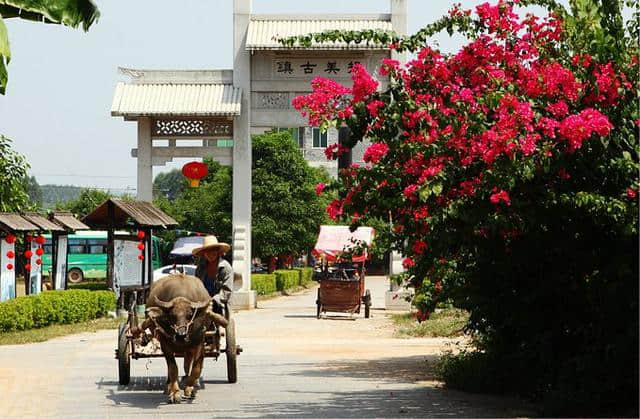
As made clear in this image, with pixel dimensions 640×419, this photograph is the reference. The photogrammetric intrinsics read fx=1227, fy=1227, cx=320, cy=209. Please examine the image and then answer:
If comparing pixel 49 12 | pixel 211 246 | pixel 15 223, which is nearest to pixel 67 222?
pixel 15 223

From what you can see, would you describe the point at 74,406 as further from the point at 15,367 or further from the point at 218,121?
the point at 218,121

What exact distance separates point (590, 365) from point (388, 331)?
16797 mm

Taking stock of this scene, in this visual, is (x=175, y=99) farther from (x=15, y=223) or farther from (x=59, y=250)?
(x=15, y=223)

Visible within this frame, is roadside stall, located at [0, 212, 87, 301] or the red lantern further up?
the red lantern

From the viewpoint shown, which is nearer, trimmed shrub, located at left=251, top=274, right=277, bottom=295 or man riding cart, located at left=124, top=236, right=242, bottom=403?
man riding cart, located at left=124, top=236, right=242, bottom=403

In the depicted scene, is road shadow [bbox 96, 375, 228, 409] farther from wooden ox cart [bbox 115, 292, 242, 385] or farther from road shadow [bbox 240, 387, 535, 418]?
road shadow [bbox 240, 387, 535, 418]

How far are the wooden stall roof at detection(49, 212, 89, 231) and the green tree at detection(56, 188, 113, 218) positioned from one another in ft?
139

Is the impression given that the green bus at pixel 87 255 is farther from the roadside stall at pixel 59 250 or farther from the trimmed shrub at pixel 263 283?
the roadside stall at pixel 59 250

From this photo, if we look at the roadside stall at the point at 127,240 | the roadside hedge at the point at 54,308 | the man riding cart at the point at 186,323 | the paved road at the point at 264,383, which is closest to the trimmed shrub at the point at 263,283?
the roadside stall at the point at 127,240

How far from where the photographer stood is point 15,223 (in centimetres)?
2831

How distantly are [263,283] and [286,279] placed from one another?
7.88 metres

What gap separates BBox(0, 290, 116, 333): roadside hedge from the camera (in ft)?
83.2

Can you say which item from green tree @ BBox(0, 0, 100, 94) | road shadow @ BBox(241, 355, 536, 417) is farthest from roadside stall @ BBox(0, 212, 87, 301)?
green tree @ BBox(0, 0, 100, 94)

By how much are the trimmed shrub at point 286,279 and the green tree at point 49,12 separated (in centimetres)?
4411
